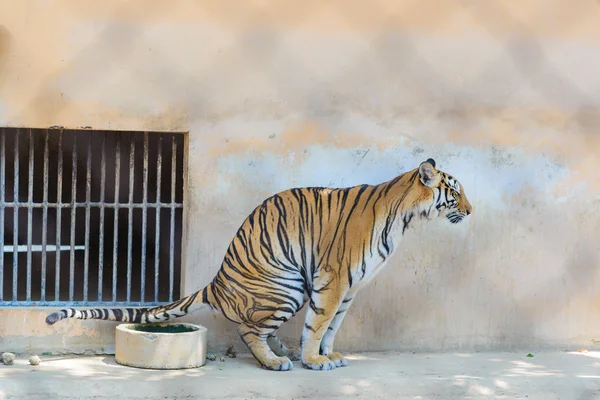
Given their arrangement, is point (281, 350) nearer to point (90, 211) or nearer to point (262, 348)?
point (262, 348)

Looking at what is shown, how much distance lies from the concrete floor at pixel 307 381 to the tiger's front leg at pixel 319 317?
0.10 meters

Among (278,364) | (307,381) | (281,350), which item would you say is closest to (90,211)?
(281,350)

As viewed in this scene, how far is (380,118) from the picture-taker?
20.4ft

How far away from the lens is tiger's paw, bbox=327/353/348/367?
572 cm

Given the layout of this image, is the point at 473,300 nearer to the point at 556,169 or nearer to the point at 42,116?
the point at 556,169

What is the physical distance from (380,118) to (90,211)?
3096 millimetres

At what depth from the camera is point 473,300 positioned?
6.37 meters

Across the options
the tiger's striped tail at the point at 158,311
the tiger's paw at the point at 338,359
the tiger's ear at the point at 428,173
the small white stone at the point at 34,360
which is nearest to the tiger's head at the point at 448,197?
the tiger's ear at the point at 428,173

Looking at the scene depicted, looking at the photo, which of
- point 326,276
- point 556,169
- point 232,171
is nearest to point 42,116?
point 232,171

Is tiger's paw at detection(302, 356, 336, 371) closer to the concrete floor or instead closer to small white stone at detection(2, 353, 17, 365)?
the concrete floor

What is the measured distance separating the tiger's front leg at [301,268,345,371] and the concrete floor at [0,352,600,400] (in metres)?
0.10

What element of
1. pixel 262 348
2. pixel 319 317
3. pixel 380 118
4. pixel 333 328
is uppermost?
pixel 380 118

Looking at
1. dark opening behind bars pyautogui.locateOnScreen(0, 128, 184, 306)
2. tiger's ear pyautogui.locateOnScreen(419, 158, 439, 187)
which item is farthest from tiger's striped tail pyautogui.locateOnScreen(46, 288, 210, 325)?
tiger's ear pyautogui.locateOnScreen(419, 158, 439, 187)

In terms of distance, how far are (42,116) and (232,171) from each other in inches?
49.7
